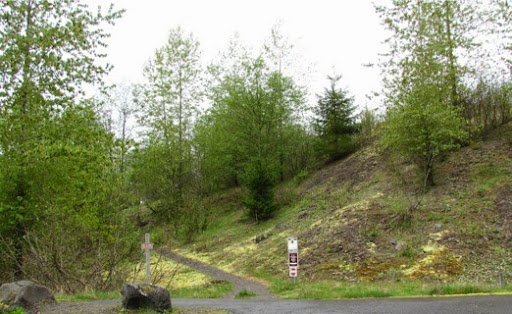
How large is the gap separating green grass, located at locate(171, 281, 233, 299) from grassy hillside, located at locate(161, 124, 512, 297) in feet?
5.49

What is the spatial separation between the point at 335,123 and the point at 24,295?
2194cm

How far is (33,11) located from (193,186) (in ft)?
57.6

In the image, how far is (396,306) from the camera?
848 centimetres

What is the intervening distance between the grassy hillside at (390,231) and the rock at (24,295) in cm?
621

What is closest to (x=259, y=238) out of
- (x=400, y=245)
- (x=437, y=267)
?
(x=400, y=245)

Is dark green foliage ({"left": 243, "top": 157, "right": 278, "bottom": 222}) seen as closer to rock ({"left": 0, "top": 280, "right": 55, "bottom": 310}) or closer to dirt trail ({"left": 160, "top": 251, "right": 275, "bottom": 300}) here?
dirt trail ({"left": 160, "top": 251, "right": 275, "bottom": 300})

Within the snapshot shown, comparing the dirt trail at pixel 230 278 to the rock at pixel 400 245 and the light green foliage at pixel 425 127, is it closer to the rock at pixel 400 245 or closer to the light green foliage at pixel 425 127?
the rock at pixel 400 245

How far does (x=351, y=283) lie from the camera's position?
13344 mm

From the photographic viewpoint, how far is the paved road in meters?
7.81

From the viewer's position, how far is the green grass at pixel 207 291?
44.0 feet

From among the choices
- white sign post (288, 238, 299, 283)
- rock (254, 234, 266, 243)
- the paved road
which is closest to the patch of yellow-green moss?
white sign post (288, 238, 299, 283)

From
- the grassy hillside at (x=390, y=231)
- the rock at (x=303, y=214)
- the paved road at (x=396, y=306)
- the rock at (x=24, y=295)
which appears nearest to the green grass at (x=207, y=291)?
the grassy hillside at (x=390, y=231)

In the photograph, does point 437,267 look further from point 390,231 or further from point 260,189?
point 260,189

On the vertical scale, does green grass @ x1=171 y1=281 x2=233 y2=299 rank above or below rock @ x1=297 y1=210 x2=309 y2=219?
below
